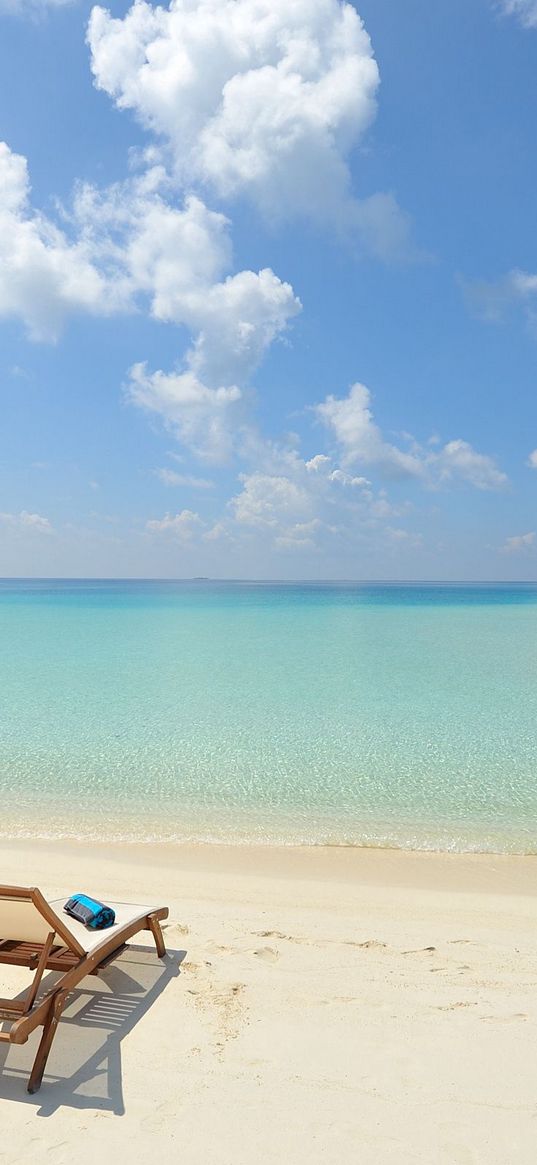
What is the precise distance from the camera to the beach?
12.2ft

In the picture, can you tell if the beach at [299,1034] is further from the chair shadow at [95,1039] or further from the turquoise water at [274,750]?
the turquoise water at [274,750]

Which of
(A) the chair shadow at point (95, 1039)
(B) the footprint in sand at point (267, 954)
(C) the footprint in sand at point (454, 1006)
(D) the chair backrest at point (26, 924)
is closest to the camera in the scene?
(A) the chair shadow at point (95, 1039)

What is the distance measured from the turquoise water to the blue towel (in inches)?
150

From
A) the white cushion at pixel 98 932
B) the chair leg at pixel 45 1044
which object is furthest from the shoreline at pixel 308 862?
the chair leg at pixel 45 1044

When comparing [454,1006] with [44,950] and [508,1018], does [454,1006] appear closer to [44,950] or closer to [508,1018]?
[508,1018]

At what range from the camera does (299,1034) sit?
4633 mm

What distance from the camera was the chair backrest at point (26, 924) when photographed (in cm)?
439

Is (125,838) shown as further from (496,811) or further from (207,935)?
(496,811)

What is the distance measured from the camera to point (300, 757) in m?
12.7

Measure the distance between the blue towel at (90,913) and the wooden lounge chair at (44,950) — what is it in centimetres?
5

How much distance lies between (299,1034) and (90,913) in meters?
1.73

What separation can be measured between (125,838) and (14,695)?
38.6 feet

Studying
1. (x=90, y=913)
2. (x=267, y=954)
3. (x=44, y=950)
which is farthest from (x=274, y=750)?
(x=44, y=950)

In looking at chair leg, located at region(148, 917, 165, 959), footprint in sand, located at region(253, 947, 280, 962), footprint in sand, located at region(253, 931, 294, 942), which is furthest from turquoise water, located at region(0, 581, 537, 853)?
chair leg, located at region(148, 917, 165, 959)
